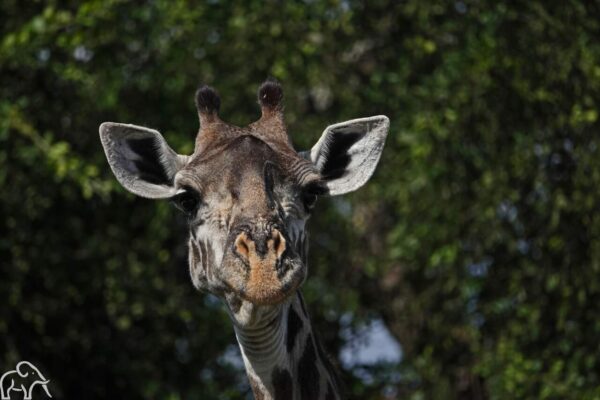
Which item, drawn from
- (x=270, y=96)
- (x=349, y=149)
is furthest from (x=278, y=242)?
(x=270, y=96)

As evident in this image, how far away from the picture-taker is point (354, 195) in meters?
12.7

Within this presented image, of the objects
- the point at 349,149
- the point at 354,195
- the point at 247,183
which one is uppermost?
the point at 247,183

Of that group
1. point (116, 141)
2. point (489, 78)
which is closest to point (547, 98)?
point (489, 78)

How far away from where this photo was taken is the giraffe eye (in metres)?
6.15

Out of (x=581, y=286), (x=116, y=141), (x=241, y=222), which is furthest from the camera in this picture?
(x=581, y=286)

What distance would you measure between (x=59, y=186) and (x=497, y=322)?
11.9 feet

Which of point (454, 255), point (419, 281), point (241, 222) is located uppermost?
point (241, 222)

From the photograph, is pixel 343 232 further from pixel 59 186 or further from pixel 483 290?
pixel 59 186

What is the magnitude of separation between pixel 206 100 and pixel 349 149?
72 centimetres

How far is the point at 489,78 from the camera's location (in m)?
11.1

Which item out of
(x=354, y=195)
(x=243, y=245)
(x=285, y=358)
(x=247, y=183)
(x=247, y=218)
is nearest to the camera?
(x=243, y=245)

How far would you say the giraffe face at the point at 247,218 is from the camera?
18.2 feet

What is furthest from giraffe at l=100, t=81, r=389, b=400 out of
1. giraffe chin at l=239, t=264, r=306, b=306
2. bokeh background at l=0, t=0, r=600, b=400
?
bokeh background at l=0, t=0, r=600, b=400

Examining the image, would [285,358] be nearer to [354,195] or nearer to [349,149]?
[349,149]
